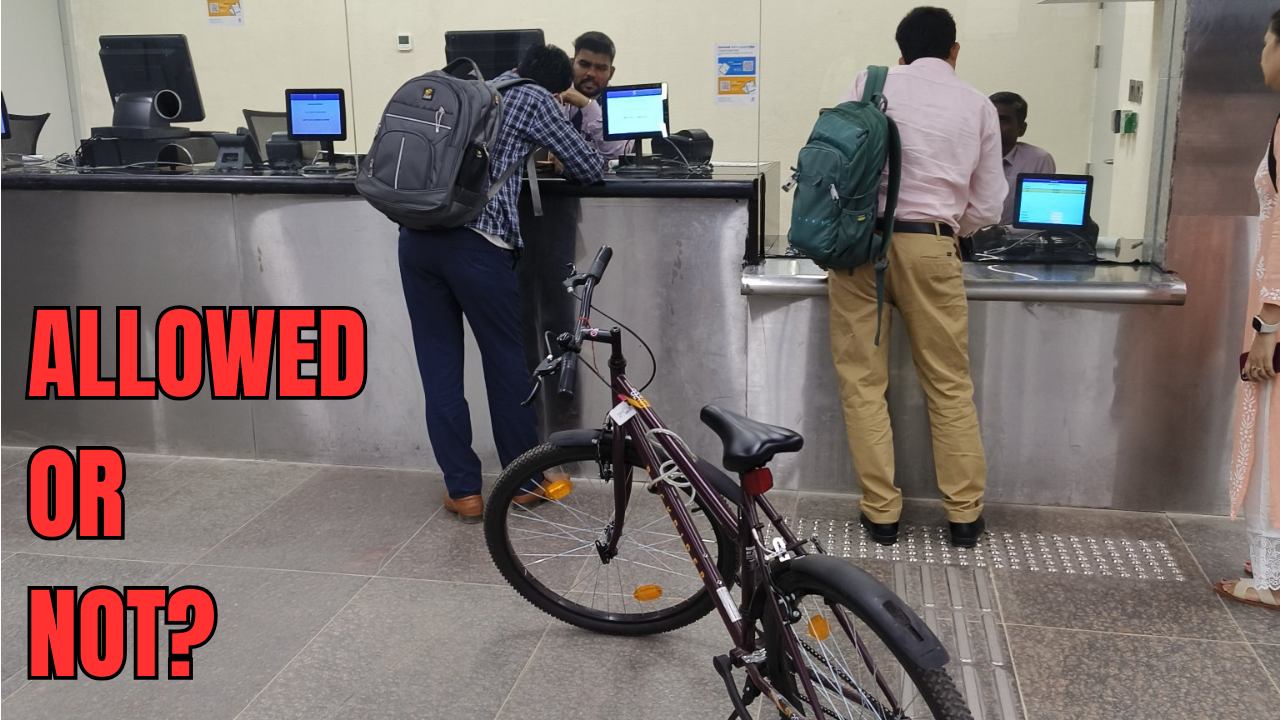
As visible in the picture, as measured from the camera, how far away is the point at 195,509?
11.5ft

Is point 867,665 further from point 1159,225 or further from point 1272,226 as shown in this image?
point 1159,225

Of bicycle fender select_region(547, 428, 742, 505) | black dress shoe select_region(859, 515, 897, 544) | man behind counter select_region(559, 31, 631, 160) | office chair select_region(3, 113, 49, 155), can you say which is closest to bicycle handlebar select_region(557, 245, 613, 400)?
bicycle fender select_region(547, 428, 742, 505)

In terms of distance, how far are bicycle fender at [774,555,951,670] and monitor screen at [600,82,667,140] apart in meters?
2.57

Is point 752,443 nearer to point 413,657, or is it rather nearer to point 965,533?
point 413,657

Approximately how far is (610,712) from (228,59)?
4.05 m

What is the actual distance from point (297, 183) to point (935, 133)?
81.0 inches

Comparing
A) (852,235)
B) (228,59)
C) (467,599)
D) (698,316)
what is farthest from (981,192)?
(228,59)

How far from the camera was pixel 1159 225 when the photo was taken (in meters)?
3.29

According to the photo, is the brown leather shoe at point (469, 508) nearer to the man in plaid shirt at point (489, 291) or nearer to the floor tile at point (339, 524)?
the man in plaid shirt at point (489, 291)

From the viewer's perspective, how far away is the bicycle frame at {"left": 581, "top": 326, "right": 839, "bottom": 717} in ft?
6.37

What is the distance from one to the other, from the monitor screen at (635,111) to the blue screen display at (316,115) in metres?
1.06

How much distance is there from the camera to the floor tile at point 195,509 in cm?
321

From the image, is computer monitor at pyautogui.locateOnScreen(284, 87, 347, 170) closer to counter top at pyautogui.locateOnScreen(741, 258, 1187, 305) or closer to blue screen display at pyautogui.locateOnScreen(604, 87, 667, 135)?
blue screen display at pyautogui.locateOnScreen(604, 87, 667, 135)

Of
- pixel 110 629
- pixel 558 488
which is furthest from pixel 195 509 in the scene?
pixel 558 488
